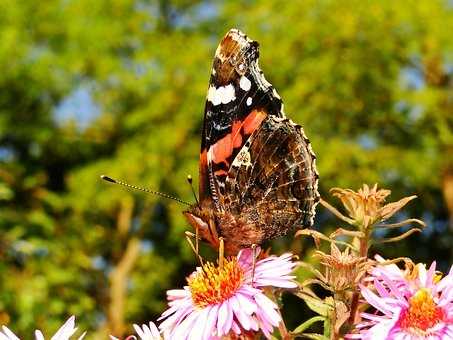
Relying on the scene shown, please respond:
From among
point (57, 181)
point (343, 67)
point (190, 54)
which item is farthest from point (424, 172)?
point (57, 181)

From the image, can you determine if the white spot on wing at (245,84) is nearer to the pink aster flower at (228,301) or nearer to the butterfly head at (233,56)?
the butterfly head at (233,56)

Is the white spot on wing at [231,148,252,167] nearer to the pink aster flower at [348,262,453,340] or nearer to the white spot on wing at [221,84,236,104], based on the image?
the white spot on wing at [221,84,236,104]

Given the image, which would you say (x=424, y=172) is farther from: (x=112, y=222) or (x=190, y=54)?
(x=112, y=222)

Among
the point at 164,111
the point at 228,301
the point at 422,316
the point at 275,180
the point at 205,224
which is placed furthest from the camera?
the point at 164,111

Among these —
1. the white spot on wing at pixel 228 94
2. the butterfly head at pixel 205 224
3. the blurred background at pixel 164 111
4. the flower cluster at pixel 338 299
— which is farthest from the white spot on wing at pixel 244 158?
the blurred background at pixel 164 111

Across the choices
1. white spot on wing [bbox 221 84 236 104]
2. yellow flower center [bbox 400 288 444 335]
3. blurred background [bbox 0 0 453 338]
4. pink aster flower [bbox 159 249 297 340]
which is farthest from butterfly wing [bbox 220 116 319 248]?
blurred background [bbox 0 0 453 338]

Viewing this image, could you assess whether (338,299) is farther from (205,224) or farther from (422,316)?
(205,224)

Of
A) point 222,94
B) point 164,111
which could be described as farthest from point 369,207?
point 164,111
